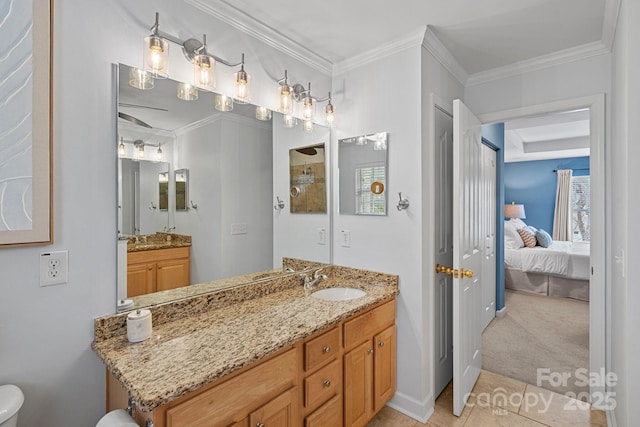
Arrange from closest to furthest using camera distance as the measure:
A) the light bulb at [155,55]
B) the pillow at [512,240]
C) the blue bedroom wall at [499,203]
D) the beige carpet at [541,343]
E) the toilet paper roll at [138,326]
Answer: the toilet paper roll at [138,326]
the light bulb at [155,55]
the beige carpet at [541,343]
the blue bedroom wall at [499,203]
the pillow at [512,240]

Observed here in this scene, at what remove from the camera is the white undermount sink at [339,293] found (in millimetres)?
2076

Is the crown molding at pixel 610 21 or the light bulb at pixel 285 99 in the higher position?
the crown molding at pixel 610 21

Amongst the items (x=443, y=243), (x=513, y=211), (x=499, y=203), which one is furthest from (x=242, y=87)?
(x=513, y=211)

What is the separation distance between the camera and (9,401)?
968 mm

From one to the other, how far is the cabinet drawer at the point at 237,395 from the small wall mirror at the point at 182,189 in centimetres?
88

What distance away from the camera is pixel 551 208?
23.0ft

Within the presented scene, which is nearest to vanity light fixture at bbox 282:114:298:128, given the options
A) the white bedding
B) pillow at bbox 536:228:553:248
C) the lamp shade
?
the white bedding

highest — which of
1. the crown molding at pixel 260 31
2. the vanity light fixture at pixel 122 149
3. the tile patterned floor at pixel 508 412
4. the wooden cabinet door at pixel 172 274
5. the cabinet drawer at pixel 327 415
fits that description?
the crown molding at pixel 260 31

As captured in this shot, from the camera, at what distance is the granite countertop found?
3.26ft

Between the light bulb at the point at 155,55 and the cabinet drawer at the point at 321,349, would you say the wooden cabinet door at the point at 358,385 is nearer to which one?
the cabinet drawer at the point at 321,349

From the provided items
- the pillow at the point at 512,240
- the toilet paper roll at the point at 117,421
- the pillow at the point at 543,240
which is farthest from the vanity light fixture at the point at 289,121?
the pillow at the point at 543,240

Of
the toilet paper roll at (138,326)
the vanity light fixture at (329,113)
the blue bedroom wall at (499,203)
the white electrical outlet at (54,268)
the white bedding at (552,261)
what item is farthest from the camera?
the white bedding at (552,261)

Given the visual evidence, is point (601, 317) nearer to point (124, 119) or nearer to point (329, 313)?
point (329, 313)

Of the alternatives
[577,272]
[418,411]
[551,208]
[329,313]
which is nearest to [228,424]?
[329,313]
